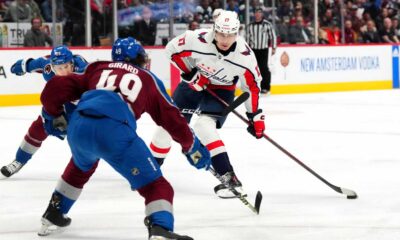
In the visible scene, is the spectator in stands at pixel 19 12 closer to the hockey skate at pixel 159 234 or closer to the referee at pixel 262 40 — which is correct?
the referee at pixel 262 40

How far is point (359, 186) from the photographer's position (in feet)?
16.0

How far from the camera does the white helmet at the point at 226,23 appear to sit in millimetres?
4395

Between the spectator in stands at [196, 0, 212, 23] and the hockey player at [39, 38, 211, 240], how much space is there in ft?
30.2

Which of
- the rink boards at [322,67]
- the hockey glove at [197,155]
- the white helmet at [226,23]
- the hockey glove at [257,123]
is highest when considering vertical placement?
the white helmet at [226,23]

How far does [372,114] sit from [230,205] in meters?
5.45

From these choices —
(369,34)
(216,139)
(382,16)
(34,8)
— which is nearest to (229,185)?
(216,139)

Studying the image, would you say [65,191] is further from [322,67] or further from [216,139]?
[322,67]

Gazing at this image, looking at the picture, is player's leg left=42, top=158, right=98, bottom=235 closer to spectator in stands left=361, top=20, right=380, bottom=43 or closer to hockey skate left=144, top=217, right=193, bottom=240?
hockey skate left=144, top=217, right=193, bottom=240

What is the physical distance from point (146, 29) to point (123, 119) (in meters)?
8.79

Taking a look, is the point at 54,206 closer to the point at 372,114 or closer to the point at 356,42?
the point at 372,114

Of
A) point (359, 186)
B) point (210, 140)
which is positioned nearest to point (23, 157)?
point (210, 140)

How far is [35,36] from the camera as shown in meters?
10.7

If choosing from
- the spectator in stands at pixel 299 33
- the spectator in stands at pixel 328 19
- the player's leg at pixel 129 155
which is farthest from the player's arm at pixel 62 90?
the spectator in stands at pixel 328 19

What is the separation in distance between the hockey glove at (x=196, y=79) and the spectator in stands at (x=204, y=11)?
7675 mm
